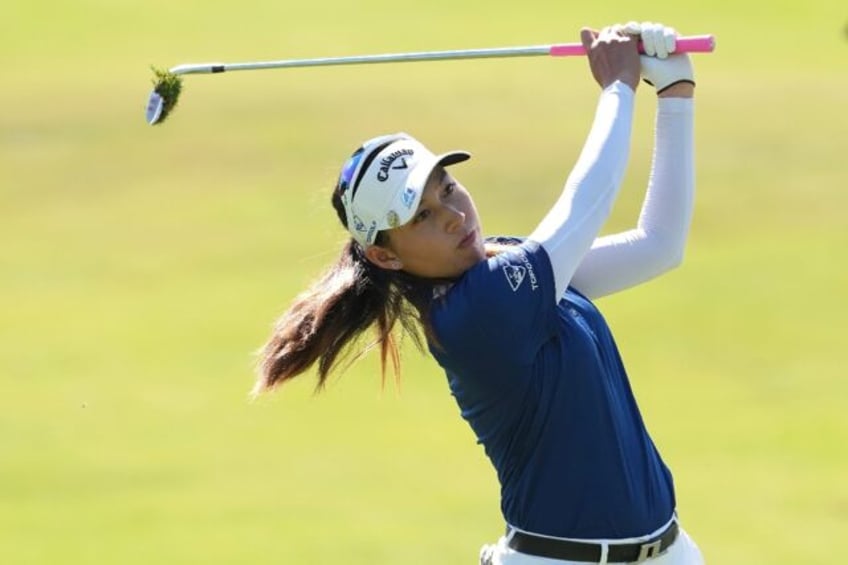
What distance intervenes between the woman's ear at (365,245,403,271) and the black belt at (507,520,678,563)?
663mm

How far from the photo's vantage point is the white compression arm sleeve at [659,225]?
15.5 ft

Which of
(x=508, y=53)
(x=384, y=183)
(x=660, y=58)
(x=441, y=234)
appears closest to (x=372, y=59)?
(x=508, y=53)

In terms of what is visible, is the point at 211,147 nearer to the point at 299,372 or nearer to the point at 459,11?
the point at 459,11

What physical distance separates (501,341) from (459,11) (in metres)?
21.2

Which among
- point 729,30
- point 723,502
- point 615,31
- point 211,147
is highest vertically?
point 729,30

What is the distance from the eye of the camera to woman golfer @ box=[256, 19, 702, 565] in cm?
440

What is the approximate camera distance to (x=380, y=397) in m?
12.0

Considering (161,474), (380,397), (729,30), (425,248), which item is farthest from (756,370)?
(729,30)

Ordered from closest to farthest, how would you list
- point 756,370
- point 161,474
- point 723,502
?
point 723,502
point 161,474
point 756,370

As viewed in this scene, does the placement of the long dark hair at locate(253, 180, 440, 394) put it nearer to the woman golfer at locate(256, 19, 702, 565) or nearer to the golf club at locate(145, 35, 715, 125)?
the woman golfer at locate(256, 19, 702, 565)

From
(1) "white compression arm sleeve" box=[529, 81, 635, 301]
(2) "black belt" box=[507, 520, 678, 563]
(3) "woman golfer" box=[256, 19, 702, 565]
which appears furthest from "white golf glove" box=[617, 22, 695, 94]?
(2) "black belt" box=[507, 520, 678, 563]

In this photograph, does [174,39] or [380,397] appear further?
[174,39]

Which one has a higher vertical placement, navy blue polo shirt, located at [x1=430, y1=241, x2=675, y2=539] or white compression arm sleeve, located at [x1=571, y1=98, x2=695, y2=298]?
white compression arm sleeve, located at [x1=571, y1=98, x2=695, y2=298]

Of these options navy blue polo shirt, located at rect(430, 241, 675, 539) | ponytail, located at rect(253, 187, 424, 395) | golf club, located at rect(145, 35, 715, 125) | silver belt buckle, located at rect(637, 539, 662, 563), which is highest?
golf club, located at rect(145, 35, 715, 125)
